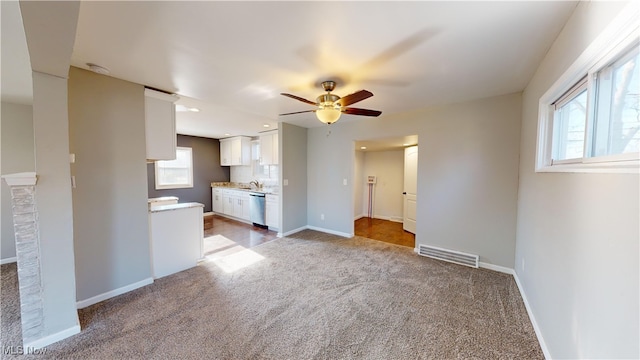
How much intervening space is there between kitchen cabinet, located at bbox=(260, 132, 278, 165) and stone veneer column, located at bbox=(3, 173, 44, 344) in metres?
3.75

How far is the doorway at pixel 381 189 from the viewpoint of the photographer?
17.1 ft

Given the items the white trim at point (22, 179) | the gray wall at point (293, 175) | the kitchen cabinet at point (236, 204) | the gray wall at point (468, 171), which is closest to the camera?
the white trim at point (22, 179)

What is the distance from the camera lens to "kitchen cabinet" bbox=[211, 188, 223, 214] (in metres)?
6.48

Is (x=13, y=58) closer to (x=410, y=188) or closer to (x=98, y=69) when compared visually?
(x=98, y=69)

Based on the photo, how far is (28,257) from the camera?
5.62 feet

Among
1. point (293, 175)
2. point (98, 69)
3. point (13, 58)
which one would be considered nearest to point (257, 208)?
point (293, 175)

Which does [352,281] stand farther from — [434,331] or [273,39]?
[273,39]

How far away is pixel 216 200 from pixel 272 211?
2.49m

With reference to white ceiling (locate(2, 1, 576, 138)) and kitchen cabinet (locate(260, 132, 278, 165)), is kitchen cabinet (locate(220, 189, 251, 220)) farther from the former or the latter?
white ceiling (locate(2, 1, 576, 138))

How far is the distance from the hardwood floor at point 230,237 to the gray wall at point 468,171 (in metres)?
2.92

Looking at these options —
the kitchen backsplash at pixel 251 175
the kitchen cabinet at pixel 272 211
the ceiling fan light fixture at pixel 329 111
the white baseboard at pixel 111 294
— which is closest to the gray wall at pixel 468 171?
the ceiling fan light fixture at pixel 329 111

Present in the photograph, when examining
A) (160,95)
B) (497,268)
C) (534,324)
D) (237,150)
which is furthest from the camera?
(237,150)

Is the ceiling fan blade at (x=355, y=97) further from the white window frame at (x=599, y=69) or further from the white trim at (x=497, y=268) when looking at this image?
the white trim at (x=497, y=268)

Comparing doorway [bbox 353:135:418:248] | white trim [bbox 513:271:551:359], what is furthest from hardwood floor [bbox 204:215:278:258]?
white trim [bbox 513:271:551:359]
